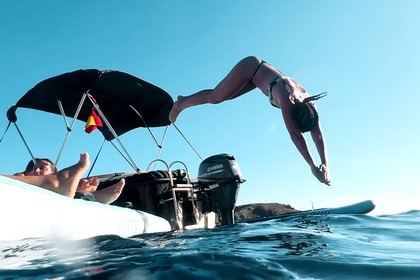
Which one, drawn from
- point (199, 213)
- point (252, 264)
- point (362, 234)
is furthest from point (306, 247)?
point (199, 213)

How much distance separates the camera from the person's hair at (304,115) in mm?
5688

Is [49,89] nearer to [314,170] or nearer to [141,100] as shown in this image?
[141,100]

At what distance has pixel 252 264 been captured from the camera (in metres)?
1.99

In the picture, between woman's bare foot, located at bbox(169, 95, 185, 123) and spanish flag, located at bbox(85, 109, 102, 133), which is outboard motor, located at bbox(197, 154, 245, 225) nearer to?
woman's bare foot, located at bbox(169, 95, 185, 123)

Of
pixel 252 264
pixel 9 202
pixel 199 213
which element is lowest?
pixel 252 264

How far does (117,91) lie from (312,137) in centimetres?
396

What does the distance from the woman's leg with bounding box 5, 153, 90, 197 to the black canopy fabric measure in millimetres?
3439

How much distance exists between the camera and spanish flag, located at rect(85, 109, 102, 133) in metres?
8.02

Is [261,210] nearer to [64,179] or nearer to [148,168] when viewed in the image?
[148,168]

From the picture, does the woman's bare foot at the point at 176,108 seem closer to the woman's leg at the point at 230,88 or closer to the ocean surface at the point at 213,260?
the woman's leg at the point at 230,88

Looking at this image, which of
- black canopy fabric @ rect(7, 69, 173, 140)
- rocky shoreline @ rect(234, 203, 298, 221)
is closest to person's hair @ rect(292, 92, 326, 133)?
black canopy fabric @ rect(7, 69, 173, 140)

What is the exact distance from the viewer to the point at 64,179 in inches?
165

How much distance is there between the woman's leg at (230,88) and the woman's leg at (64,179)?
2.85 metres

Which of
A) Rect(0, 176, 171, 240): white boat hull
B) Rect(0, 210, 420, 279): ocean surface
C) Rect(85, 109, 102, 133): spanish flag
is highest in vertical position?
Rect(85, 109, 102, 133): spanish flag
